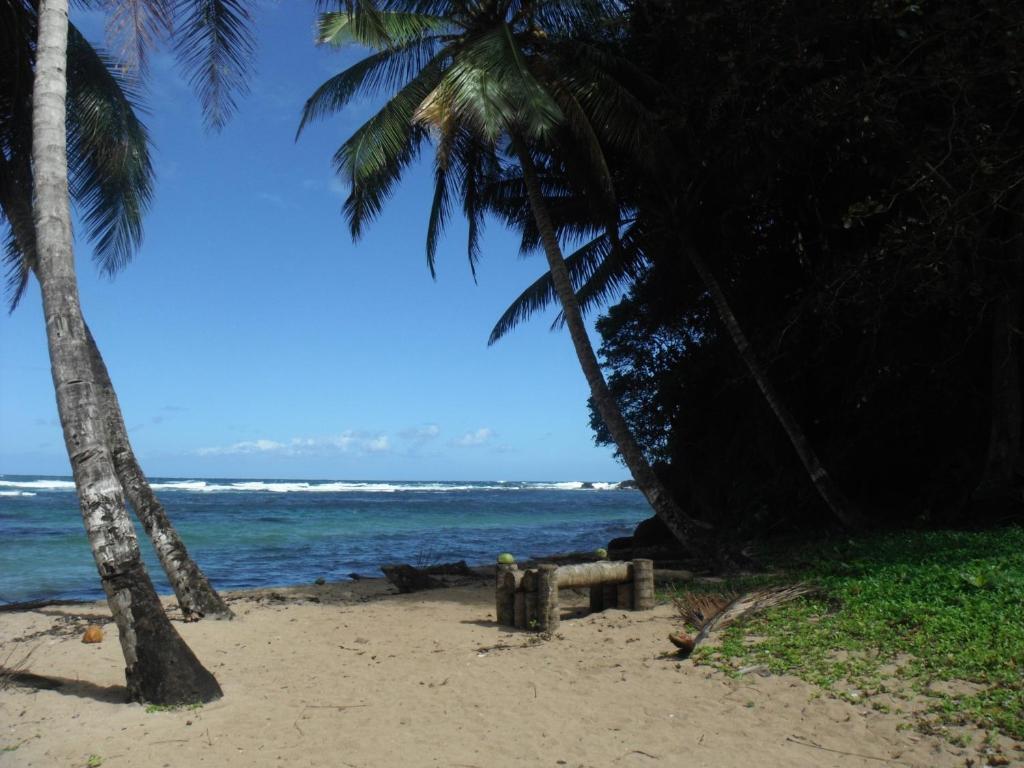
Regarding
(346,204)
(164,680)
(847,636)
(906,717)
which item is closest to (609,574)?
(847,636)

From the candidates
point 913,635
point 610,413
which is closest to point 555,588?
point 913,635

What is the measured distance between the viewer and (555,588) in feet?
24.7

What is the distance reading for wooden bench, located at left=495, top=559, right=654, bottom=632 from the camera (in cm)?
750

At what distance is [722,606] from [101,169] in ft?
29.4

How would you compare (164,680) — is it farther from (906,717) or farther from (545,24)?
(545,24)

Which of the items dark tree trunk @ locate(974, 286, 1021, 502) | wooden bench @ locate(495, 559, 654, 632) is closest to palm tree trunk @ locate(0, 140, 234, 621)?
wooden bench @ locate(495, 559, 654, 632)

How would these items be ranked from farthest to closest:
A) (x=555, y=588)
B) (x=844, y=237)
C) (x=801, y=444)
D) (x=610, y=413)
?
(x=844, y=237) → (x=801, y=444) → (x=610, y=413) → (x=555, y=588)

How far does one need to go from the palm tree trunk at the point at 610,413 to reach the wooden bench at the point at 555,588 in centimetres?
224

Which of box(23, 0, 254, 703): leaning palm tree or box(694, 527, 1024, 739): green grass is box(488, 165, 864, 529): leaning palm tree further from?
box(23, 0, 254, 703): leaning palm tree

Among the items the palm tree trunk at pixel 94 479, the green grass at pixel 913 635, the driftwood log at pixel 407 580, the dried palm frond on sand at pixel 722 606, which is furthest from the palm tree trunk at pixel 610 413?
the palm tree trunk at pixel 94 479

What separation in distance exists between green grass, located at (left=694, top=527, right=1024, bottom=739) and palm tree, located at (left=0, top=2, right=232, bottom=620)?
579 centimetres

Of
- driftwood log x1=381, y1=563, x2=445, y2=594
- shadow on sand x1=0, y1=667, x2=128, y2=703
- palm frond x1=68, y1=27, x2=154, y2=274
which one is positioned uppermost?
palm frond x1=68, y1=27, x2=154, y2=274

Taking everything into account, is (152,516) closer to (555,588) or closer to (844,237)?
(555,588)

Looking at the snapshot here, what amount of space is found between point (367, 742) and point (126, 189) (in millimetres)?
8155
